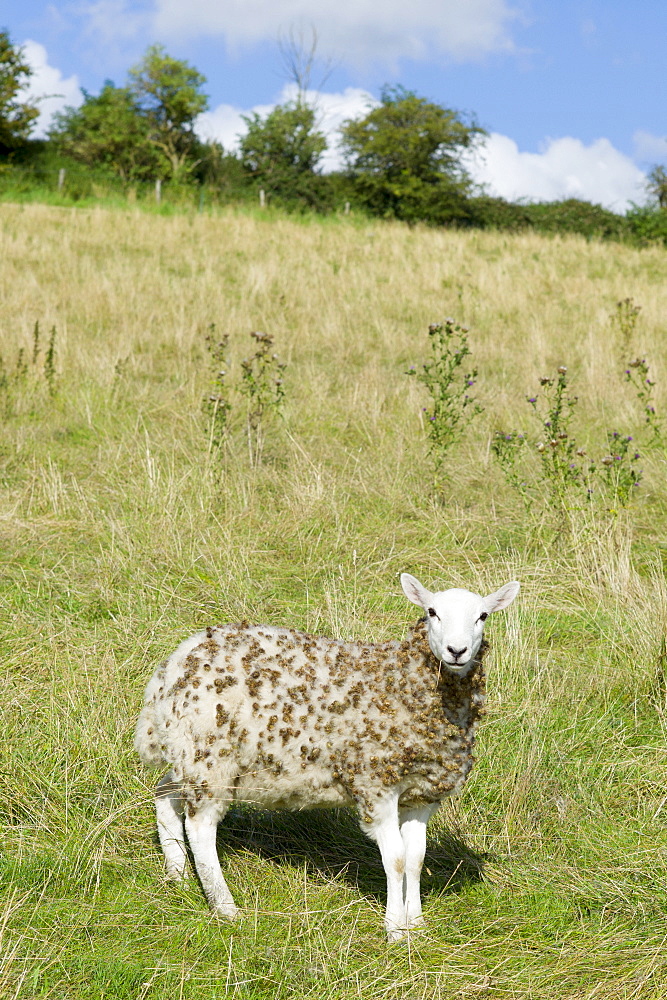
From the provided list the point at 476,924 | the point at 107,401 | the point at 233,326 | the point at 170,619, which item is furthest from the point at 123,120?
the point at 476,924

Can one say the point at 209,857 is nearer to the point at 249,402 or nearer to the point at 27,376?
the point at 249,402

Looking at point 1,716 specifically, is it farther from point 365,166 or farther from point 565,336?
point 365,166

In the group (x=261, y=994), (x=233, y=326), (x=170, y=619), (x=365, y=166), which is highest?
(x=365, y=166)

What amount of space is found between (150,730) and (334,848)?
992mm

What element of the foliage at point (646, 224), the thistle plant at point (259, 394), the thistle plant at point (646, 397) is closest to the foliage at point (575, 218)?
the foliage at point (646, 224)

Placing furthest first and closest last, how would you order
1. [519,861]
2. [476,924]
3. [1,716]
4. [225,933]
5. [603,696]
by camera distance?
[603,696] → [1,716] → [519,861] → [476,924] → [225,933]

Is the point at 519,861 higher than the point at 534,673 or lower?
lower

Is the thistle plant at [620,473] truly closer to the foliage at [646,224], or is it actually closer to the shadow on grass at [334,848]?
the shadow on grass at [334,848]

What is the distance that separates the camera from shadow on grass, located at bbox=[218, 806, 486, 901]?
3.63 m

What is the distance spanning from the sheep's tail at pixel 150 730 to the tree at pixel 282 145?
30.7 m

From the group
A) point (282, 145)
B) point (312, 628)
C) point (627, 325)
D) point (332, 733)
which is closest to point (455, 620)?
point (332, 733)

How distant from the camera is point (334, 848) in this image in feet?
12.5

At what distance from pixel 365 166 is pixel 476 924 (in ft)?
107

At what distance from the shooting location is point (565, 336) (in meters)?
12.2
